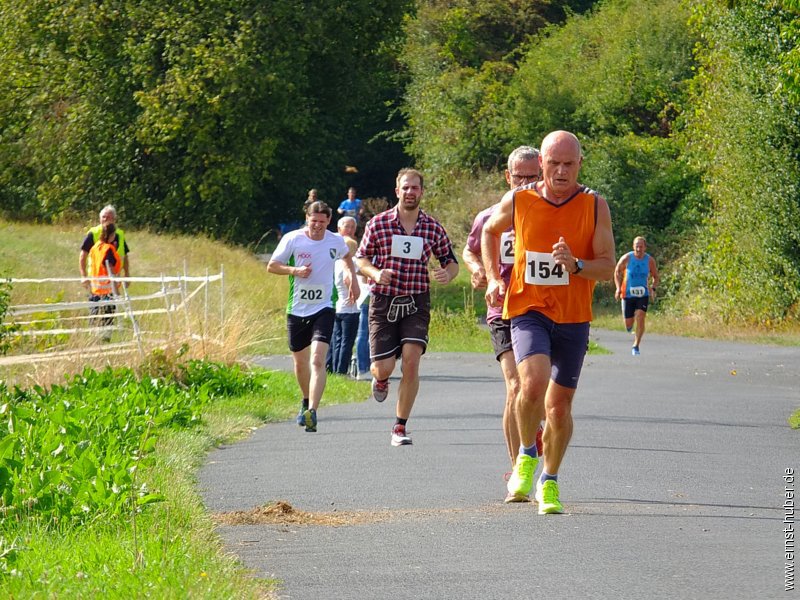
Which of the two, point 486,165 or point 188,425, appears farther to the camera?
point 486,165

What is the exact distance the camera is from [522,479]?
28.6 feet

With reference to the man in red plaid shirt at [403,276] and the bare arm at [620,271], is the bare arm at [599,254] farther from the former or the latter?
the bare arm at [620,271]

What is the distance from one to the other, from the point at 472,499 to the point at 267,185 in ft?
139

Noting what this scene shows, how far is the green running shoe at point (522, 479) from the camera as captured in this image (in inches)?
343

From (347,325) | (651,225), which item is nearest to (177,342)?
(347,325)

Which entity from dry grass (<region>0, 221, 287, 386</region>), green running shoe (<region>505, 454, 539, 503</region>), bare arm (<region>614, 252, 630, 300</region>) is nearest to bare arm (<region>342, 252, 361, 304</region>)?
dry grass (<region>0, 221, 287, 386</region>)

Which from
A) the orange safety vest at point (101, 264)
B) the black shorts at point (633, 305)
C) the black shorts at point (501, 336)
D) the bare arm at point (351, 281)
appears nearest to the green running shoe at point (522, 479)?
the black shorts at point (501, 336)

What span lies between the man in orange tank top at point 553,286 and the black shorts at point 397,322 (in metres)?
3.25

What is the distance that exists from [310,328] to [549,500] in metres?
5.46

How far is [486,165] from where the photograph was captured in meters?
49.2

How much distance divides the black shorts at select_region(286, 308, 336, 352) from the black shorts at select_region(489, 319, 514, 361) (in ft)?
11.9

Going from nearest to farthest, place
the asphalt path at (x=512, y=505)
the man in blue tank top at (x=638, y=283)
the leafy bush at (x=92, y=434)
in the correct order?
the asphalt path at (x=512, y=505) < the leafy bush at (x=92, y=434) < the man in blue tank top at (x=638, y=283)

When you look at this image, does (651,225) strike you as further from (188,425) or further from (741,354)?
(188,425)

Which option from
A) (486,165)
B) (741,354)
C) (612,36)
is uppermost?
(612,36)
